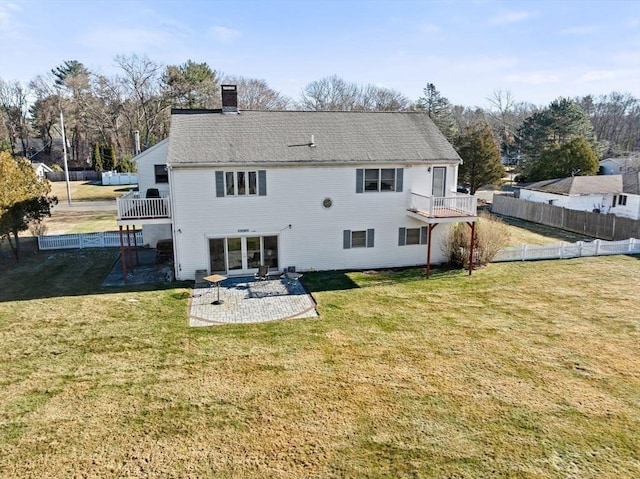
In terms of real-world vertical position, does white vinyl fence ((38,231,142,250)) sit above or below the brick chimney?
below

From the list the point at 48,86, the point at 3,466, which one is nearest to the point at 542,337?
the point at 3,466

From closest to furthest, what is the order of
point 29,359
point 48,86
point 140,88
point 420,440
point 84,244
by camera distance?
point 420,440, point 29,359, point 84,244, point 140,88, point 48,86

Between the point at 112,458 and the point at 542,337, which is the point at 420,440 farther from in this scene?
the point at 542,337

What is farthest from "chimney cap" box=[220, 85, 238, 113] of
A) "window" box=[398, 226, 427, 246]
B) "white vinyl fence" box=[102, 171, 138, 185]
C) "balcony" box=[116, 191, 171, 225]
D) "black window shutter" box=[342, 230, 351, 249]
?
"white vinyl fence" box=[102, 171, 138, 185]

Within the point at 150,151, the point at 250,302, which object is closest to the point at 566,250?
the point at 250,302

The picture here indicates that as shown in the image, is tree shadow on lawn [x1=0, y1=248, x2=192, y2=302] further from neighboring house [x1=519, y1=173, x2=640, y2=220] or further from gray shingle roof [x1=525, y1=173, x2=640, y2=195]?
gray shingle roof [x1=525, y1=173, x2=640, y2=195]

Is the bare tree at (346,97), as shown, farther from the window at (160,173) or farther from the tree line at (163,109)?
the window at (160,173)

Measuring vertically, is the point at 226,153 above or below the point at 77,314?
above

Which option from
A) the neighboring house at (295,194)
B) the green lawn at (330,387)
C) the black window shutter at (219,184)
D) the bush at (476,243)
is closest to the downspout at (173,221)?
the neighboring house at (295,194)
